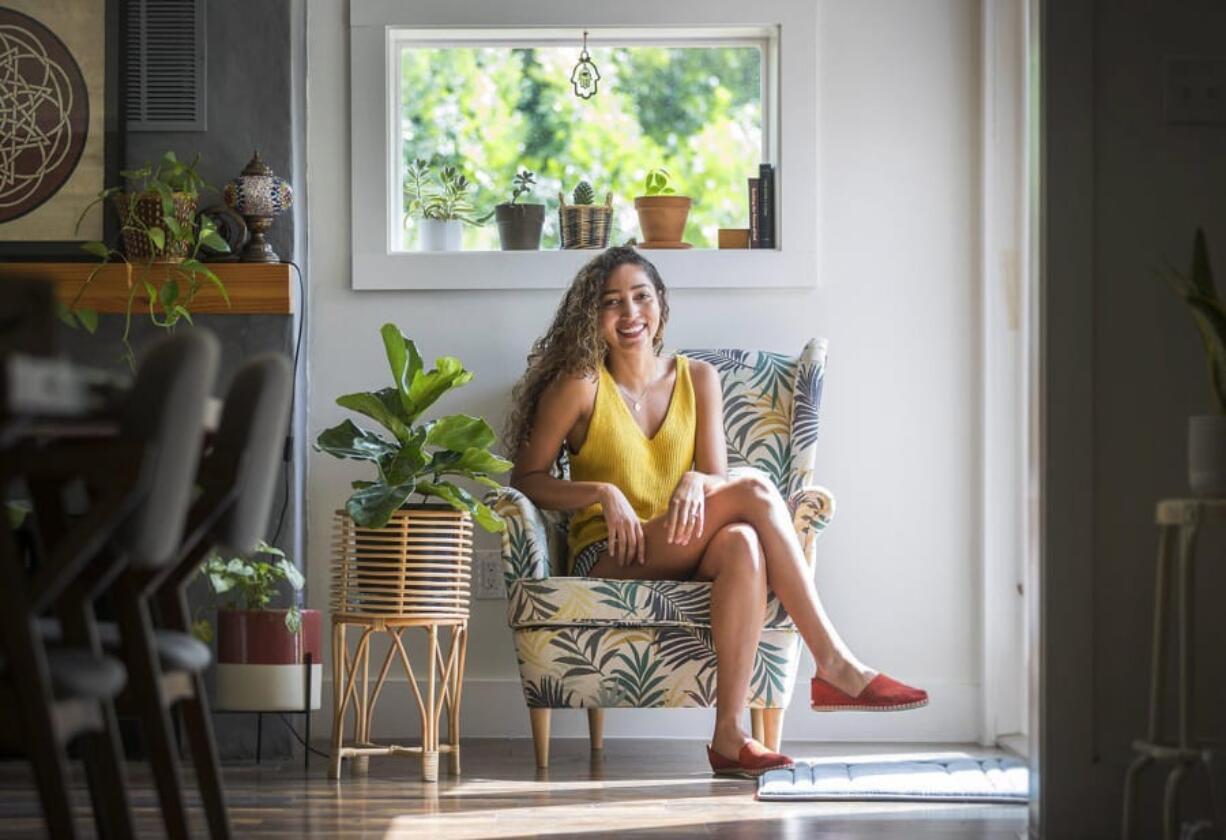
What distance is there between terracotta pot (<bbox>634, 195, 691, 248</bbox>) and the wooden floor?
138 centimetres

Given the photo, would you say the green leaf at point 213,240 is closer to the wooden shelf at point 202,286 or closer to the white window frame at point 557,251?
the wooden shelf at point 202,286

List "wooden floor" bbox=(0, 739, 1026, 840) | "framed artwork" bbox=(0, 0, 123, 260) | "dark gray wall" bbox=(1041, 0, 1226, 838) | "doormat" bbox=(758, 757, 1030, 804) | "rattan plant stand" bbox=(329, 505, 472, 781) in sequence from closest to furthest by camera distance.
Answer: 1. "dark gray wall" bbox=(1041, 0, 1226, 838)
2. "wooden floor" bbox=(0, 739, 1026, 840)
3. "doormat" bbox=(758, 757, 1030, 804)
4. "rattan plant stand" bbox=(329, 505, 472, 781)
5. "framed artwork" bbox=(0, 0, 123, 260)

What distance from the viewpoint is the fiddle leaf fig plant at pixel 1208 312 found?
2412 mm

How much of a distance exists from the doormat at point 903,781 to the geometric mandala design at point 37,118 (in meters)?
2.29

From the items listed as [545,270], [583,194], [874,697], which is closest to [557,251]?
[545,270]

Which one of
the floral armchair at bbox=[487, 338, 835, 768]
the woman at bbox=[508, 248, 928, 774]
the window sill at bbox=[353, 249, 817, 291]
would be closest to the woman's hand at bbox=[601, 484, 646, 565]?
the woman at bbox=[508, 248, 928, 774]

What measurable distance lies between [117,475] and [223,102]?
8.81ft

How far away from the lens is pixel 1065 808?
2.60m

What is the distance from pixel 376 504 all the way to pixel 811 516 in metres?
0.99

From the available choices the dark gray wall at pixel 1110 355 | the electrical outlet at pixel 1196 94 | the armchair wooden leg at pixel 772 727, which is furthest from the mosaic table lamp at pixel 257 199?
the electrical outlet at pixel 1196 94

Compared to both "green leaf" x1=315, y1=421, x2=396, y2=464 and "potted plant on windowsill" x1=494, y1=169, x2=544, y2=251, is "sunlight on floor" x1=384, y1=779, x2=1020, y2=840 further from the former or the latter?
"potted plant on windowsill" x1=494, y1=169, x2=544, y2=251

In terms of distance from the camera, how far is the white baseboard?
4.24 m

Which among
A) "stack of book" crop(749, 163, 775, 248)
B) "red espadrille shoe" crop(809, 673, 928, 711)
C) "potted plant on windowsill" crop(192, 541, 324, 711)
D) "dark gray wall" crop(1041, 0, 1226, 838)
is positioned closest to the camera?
"dark gray wall" crop(1041, 0, 1226, 838)

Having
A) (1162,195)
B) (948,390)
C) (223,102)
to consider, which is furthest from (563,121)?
(1162,195)
